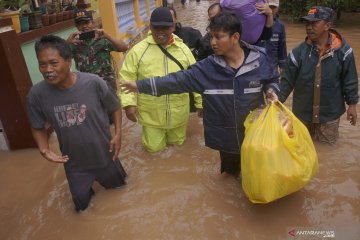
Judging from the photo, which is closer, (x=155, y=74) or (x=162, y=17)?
(x=162, y=17)

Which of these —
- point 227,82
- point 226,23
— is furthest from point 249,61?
point 226,23

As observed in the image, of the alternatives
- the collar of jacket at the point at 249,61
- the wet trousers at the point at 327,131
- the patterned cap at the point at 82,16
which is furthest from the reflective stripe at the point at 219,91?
the patterned cap at the point at 82,16

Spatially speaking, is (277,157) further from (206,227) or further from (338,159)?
(338,159)

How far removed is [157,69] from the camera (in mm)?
3553

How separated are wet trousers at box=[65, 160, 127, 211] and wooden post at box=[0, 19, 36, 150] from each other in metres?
1.55

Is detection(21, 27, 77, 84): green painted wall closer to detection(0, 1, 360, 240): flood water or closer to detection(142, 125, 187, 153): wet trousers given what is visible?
detection(0, 1, 360, 240): flood water

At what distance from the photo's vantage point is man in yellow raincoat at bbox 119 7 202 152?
11.3ft

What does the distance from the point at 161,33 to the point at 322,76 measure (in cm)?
170

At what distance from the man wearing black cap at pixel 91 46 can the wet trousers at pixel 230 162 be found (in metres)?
1.88

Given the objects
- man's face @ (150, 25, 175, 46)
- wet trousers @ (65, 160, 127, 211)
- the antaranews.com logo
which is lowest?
the antaranews.com logo

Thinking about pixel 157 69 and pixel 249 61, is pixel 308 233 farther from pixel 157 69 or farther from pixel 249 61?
pixel 157 69

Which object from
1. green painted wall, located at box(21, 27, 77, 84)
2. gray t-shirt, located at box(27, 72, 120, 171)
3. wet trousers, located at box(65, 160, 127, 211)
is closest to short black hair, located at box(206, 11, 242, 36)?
gray t-shirt, located at box(27, 72, 120, 171)

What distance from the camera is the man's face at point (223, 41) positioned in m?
2.56

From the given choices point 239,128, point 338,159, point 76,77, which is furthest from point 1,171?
point 338,159
